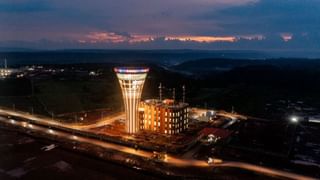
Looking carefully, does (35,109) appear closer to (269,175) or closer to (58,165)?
(58,165)

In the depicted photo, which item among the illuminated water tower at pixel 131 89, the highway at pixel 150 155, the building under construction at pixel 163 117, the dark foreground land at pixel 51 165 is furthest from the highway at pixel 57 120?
the dark foreground land at pixel 51 165

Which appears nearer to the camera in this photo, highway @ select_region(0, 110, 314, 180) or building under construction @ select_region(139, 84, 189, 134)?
highway @ select_region(0, 110, 314, 180)

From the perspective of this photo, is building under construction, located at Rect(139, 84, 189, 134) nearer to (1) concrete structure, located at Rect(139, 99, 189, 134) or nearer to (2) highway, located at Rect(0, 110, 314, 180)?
(1) concrete structure, located at Rect(139, 99, 189, 134)

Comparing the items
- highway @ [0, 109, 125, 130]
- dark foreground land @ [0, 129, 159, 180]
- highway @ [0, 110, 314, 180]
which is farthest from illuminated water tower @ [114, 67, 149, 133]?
dark foreground land @ [0, 129, 159, 180]

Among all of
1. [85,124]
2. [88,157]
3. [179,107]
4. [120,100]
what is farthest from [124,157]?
[120,100]

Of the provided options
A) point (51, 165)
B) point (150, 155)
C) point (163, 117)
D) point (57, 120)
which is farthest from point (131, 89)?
point (57, 120)
